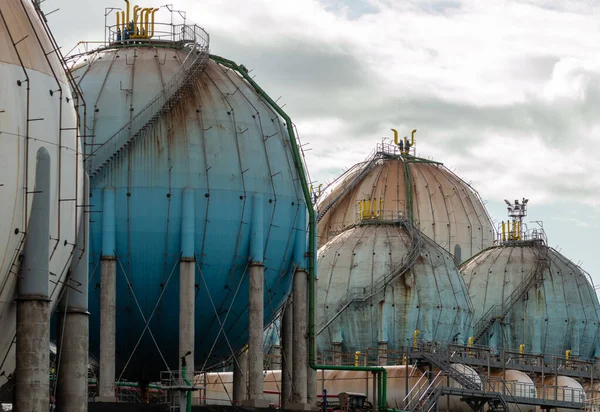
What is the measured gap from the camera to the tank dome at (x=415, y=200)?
9969 cm

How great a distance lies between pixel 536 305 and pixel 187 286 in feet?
156

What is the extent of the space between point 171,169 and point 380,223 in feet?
114

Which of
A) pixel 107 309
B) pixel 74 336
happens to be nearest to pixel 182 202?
A: pixel 107 309

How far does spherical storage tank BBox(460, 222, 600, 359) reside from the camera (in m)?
93.4

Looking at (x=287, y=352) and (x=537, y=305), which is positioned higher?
(x=537, y=305)

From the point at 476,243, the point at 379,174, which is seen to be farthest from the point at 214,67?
the point at 476,243

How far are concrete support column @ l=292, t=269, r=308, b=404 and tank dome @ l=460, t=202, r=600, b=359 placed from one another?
120ft

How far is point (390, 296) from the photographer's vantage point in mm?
80312

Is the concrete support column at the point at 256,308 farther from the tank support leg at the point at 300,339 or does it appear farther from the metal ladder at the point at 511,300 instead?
the metal ladder at the point at 511,300

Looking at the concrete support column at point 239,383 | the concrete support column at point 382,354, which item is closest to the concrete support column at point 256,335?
the concrete support column at point 239,383

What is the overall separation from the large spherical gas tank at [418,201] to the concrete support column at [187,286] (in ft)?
150

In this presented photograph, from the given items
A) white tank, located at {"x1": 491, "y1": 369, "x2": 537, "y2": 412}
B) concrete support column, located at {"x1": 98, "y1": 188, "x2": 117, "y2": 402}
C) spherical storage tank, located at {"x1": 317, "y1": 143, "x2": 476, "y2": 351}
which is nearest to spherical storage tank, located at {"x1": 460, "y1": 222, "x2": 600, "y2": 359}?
spherical storage tank, located at {"x1": 317, "y1": 143, "x2": 476, "y2": 351}

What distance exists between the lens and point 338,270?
8294 cm

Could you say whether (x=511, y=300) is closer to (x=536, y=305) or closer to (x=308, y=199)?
(x=536, y=305)
